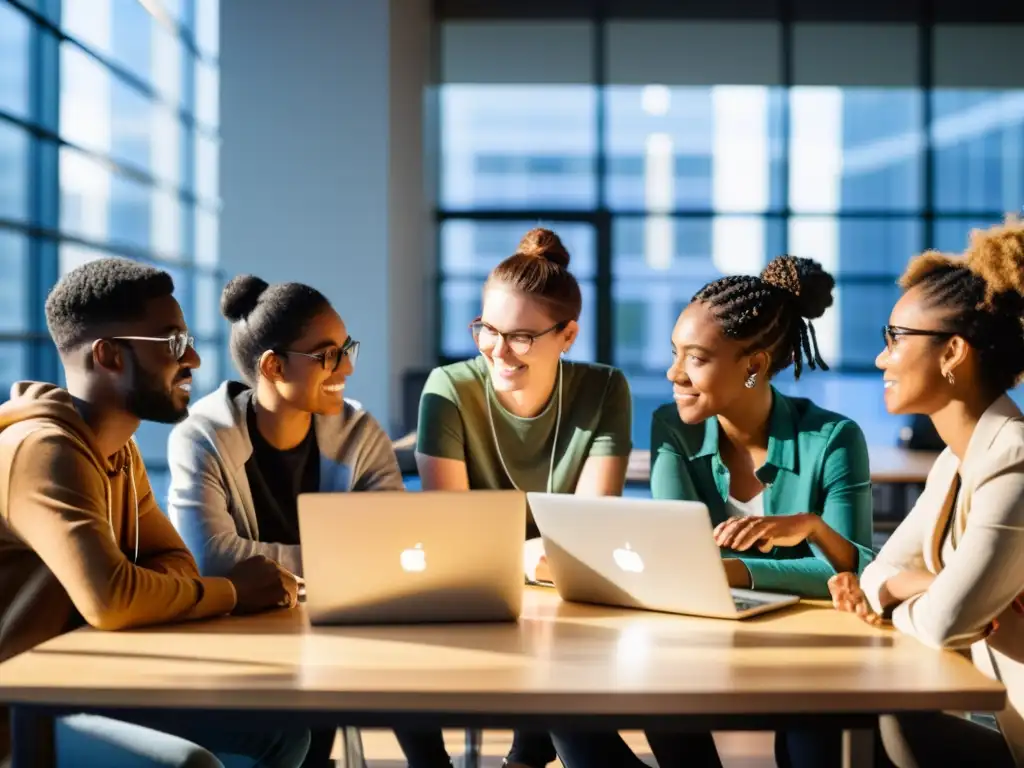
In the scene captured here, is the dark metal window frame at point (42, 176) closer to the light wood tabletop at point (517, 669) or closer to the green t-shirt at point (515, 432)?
the green t-shirt at point (515, 432)

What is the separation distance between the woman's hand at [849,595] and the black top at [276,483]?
0.99 m

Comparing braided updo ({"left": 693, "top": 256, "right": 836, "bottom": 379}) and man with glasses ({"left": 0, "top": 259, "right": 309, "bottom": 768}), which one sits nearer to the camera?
man with glasses ({"left": 0, "top": 259, "right": 309, "bottom": 768})

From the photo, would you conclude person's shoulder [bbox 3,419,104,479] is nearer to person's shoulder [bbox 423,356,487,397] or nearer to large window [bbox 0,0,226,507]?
person's shoulder [bbox 423,356,487,397]

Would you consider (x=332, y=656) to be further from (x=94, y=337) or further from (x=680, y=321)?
(x=680, y=321)

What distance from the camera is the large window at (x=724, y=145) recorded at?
8891mm

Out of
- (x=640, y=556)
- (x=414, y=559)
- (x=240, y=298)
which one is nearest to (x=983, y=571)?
(x=640, y=556)

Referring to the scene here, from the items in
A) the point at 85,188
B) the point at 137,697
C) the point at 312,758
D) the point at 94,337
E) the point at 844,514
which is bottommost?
the point at 312,758

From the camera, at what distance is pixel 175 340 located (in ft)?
6.63

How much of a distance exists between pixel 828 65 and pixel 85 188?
206 inches

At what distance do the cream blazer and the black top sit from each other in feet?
3.62

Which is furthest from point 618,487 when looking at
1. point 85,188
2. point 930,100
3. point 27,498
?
point 930,100

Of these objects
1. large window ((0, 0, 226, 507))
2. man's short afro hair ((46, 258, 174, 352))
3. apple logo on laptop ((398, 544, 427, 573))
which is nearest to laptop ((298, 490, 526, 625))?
apple logo on laptop ((398, 544, 427, 573))

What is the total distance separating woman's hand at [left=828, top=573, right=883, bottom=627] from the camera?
76.9 inches

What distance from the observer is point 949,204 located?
8961mm
